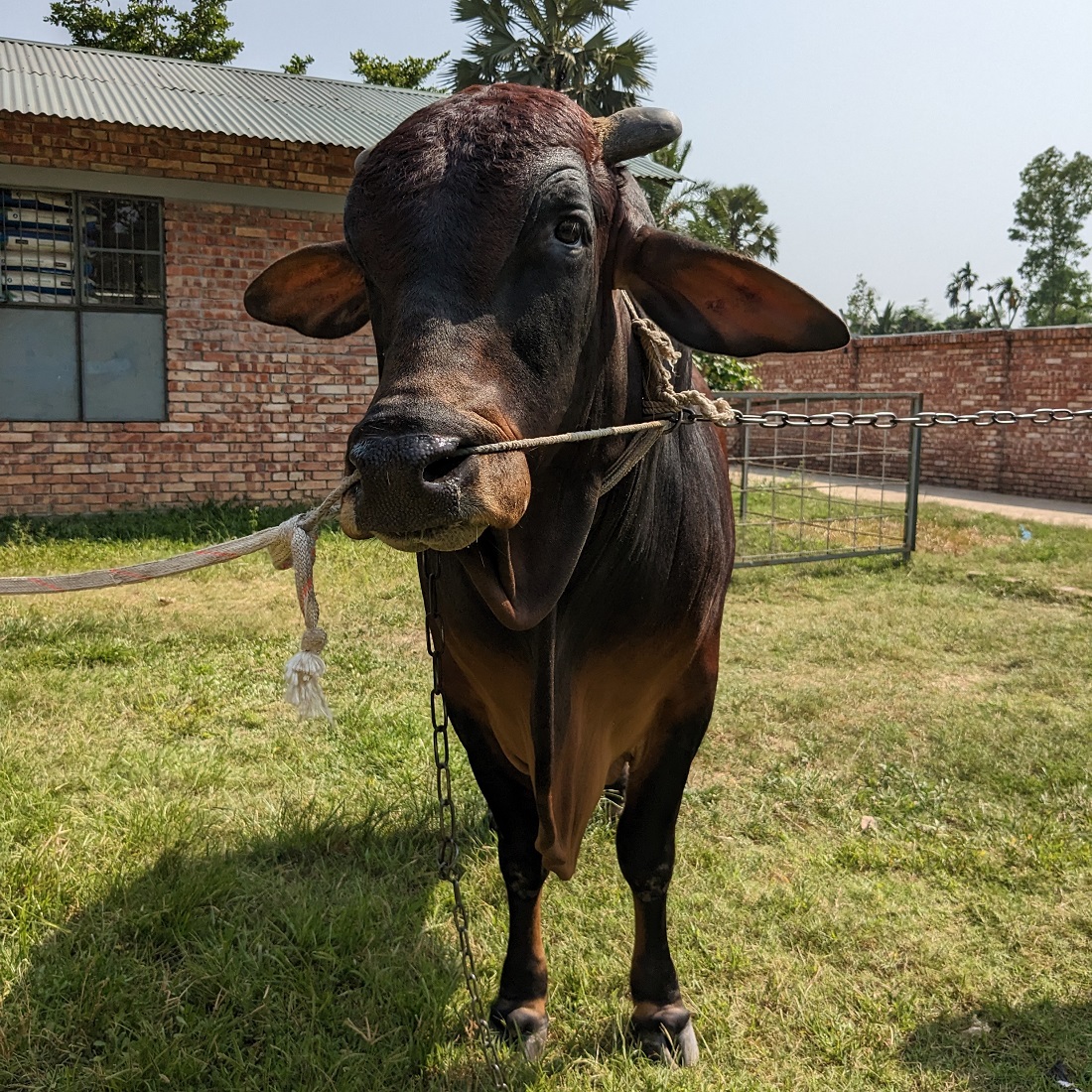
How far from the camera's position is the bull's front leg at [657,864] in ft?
7.84

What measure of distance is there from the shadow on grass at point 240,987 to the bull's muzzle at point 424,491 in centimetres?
143

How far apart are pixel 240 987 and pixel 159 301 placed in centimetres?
737

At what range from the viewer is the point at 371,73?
21969mm

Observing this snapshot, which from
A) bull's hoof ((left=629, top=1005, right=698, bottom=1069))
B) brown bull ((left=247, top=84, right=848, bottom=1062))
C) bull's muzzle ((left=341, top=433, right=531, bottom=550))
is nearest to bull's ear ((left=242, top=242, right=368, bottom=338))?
brown bull ((left=247, top=84, right=848, bottom=1062))

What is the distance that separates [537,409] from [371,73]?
2307 centimetres

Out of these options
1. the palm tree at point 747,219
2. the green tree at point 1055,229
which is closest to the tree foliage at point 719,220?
the palm tree at point 747,219

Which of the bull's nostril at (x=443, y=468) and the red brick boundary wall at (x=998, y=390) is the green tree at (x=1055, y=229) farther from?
the bull's nostril at (x=443, y=468)

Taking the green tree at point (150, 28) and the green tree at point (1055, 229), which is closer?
the green tree at point (150, 28)

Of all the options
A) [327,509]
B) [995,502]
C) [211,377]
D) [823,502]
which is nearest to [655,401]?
[327,509]

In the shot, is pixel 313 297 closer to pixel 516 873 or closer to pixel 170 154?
pixel 516 873

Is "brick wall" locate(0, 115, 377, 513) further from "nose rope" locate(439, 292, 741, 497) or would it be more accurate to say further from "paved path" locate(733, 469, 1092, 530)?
"nose rope" locate(439, 292, 741, 497)

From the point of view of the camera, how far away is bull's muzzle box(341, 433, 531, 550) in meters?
1.32

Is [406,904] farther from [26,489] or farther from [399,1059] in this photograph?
→ [26,489]

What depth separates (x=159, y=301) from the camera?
8.59 m
